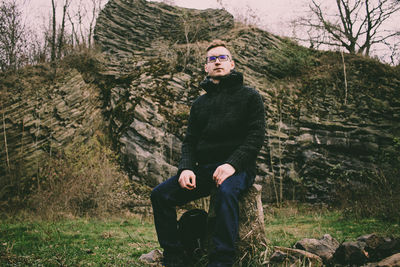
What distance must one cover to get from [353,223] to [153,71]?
916 cm

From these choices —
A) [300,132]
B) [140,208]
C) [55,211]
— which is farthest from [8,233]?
[300,132]

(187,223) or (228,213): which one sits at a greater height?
(228,213)

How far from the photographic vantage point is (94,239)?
443cm

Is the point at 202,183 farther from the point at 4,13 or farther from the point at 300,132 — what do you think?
the point at 4,13

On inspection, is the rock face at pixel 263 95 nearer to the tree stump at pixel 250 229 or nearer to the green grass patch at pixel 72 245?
the green grass patch at pixel 72 245

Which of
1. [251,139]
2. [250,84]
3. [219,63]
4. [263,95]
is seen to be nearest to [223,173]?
[251,139]

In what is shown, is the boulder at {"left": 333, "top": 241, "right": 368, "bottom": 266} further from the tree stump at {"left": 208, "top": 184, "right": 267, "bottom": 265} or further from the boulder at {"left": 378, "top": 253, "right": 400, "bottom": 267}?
the tree stump at {"left": 208, "top": 184, "right": 267, "bottom": 265}

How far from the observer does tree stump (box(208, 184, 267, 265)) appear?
2.27 meters

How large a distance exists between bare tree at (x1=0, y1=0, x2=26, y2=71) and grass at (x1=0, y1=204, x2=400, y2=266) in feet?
26.2

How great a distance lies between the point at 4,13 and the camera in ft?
37.5

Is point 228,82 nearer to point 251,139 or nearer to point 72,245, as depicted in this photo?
point 251,139

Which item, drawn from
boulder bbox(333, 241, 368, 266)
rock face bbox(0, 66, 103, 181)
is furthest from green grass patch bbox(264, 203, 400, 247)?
rock face bbox(0, 66, 103, 181)

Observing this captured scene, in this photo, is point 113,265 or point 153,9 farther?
point 153,9

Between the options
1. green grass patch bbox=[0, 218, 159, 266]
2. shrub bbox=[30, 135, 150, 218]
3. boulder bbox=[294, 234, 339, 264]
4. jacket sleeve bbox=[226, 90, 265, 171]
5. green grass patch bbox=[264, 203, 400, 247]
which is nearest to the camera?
jacket sleeve bbox=[226, 90, 265, 171]
